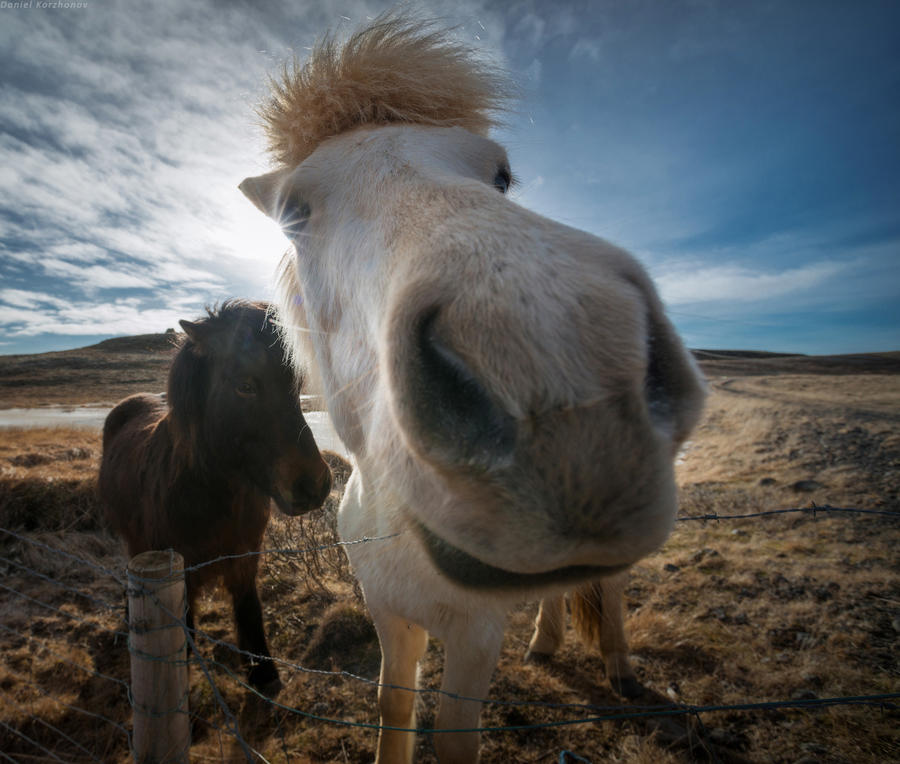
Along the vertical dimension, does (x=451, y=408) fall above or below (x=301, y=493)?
above

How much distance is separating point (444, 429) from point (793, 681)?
356 cm

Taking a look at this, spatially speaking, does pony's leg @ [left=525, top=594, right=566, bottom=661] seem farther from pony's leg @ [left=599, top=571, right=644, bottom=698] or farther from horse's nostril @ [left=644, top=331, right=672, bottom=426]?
horse's nostril @ [left=644, top=331, right=672, bottom=426]

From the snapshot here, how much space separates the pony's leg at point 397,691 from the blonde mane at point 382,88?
90.4 inches

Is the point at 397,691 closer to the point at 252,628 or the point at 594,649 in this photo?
the point at 252,628

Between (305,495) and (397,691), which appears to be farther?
(305,495)

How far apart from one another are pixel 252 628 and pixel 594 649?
252 centimetres

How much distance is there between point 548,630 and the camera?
3.26m

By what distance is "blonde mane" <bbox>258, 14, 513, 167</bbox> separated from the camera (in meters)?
1.69

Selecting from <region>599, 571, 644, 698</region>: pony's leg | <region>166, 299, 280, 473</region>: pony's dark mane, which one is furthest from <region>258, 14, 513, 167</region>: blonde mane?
<region>599, 571, 644, 698</region>: pony's leg

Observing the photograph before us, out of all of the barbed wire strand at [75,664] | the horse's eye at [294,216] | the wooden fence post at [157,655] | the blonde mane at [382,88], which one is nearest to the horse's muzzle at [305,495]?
the wooden fence post at [157,655]

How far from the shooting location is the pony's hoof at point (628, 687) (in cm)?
288

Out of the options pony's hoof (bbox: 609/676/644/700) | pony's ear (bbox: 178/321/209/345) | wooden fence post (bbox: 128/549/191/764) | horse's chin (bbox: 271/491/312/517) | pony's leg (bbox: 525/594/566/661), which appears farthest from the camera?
pony's leg (bbox: 525/594/566/661)

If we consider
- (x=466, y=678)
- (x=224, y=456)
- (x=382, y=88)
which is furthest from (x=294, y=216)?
(x=466, y=678)

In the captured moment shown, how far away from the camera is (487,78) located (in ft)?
6.27
